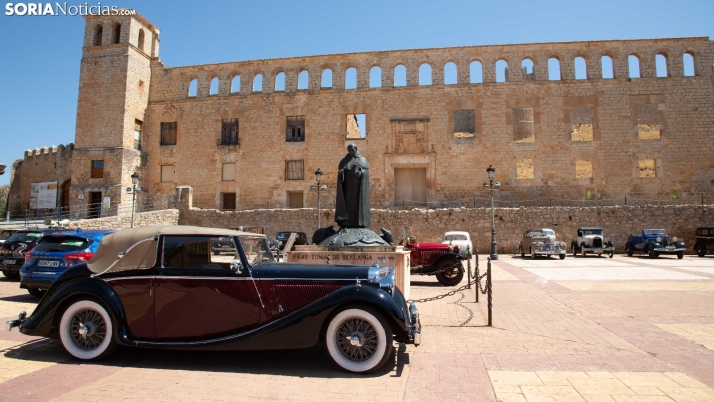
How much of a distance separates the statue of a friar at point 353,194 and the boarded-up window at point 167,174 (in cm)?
2603

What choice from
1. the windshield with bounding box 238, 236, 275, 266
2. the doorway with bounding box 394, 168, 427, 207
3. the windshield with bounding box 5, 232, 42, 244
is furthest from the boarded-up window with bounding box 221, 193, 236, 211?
the windshield with bounding box 238, 236, 275, 266

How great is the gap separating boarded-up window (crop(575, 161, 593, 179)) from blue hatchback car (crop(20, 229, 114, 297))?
86.5 feet

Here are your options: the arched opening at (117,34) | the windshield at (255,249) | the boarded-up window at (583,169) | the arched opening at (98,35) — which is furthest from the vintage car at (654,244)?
the arched opening at (98,35)

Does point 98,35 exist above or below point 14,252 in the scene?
above

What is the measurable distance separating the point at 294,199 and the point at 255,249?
2487cm

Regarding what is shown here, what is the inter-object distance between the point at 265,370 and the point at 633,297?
7.81 meters

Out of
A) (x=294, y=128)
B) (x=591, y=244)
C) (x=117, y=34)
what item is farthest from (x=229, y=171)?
(x=591, y=244)

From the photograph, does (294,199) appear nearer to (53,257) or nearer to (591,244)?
(591,244)

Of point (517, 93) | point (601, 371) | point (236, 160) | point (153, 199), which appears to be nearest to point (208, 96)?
point (236, 160)

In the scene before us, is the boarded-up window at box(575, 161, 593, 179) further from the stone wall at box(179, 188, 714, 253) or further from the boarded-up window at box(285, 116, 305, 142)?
the boarded-up window at box(285, 116, 305, 142)

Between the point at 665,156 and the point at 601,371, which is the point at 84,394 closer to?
the point at 601,371

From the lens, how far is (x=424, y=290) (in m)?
10.3

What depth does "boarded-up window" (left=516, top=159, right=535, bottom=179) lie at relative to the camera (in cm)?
2720

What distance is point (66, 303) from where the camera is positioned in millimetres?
4559
